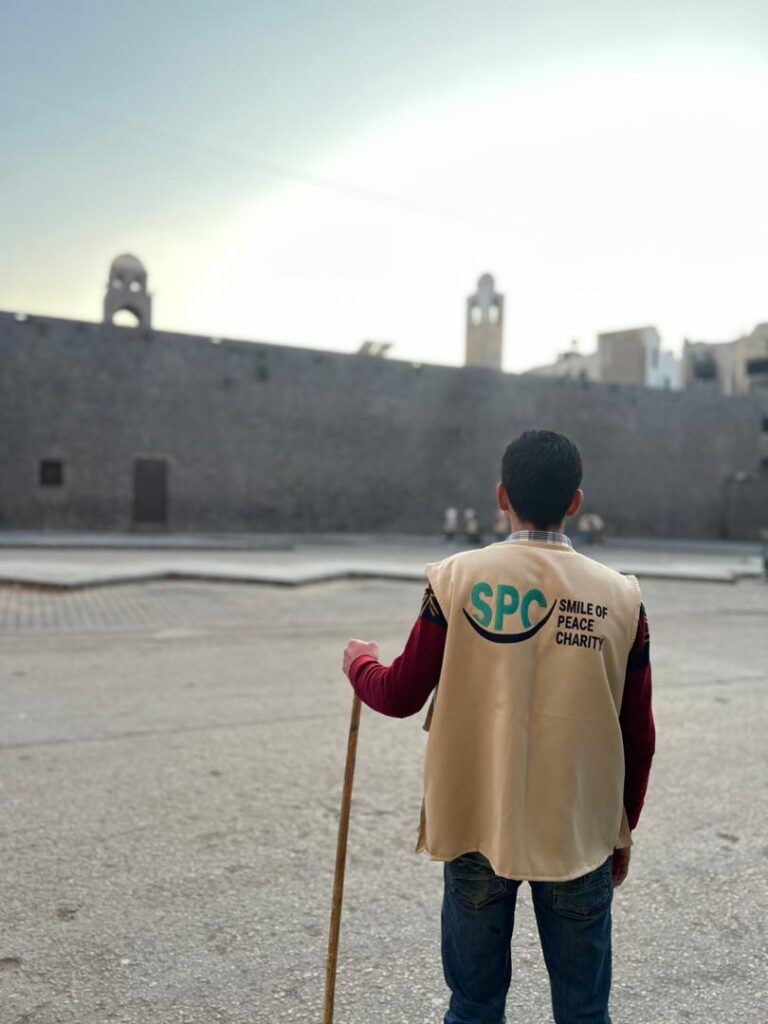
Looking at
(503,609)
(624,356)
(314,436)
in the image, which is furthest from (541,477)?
(624,356)

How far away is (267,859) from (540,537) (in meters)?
2.20

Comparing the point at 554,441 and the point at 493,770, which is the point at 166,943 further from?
the point at 554,441

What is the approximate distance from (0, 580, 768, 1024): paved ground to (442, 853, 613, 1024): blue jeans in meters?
0.65

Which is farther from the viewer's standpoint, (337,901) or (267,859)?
(267,859)

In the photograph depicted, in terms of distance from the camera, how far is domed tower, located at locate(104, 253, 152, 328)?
107ft

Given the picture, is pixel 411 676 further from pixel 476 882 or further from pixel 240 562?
pixel 240 562

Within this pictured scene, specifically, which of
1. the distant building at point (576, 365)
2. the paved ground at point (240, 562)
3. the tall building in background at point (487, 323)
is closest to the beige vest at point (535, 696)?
the paved ground at point (240, 562)

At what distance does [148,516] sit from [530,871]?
28671 millimetres

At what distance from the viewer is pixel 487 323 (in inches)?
1756

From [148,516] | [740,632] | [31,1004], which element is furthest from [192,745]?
[148,516]

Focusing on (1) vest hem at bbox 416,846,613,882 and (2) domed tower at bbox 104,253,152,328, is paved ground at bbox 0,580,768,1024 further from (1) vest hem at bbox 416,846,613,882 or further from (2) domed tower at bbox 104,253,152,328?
(2) domed tower at bbox 104,253,152,328

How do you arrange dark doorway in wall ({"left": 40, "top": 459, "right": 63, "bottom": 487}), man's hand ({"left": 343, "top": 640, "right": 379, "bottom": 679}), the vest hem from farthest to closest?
dark doorway in wall ({"left": 40, "top": 459, "right": 63, "bottom": 487}) < man's hand ({"left": 343, "top": 640, "right": 379, "bottom": 679}) < the vest hem

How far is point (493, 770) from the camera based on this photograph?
78.7 inches

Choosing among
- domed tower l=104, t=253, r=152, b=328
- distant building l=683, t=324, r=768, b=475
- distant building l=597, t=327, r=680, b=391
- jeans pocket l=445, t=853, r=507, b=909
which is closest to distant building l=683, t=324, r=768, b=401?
distant building l=683, t=324, r=768, b=475
